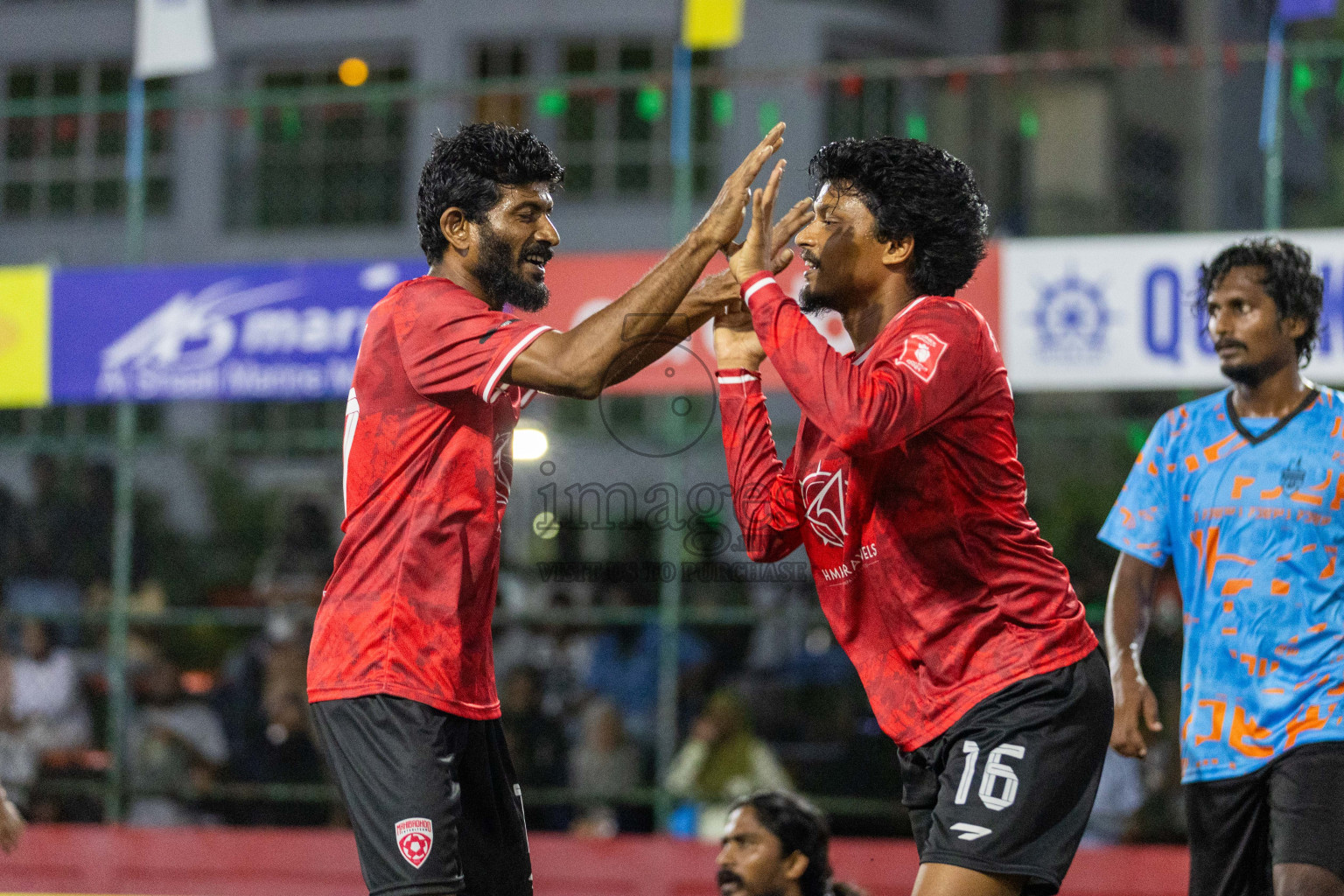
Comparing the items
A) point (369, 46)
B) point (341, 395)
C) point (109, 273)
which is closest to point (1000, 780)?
point (341, 395)

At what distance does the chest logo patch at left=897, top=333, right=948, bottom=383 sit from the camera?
111 inches

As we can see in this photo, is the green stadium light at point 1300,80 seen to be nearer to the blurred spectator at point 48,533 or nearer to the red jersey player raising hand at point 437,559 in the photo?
the red jersey player raising hand at point 437,559

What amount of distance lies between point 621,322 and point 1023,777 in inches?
45.3

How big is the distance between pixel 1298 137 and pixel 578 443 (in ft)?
32.6

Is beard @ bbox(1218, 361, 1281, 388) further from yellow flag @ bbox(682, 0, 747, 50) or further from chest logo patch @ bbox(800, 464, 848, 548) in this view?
yellow flag @ bbox(682, 0, 747, 50)

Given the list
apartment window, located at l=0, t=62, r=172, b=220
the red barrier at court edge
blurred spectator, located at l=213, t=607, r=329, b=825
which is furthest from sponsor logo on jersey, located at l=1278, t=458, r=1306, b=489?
apartment window, located at l=0, t=62, r=172, b=220

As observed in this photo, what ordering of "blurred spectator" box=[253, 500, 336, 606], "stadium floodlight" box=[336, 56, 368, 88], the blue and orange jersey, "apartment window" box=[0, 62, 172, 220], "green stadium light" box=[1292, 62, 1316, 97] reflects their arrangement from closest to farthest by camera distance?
the blue and orange jersey < "green stadium light" box=[1292, 62, 1316, 97] < "blurred spectator" box=[253, 500, 336, 606] < "apartment window" box=[0, 62, 172, 220] < "stadium floodlight" box=[336, 56, 368, 88]

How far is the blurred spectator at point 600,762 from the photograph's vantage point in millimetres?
7883

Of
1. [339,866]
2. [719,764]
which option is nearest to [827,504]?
[339,866]

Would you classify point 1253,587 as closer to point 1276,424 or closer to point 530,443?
point 1276,424

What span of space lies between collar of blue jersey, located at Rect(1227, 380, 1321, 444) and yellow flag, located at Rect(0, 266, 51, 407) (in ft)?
19.3

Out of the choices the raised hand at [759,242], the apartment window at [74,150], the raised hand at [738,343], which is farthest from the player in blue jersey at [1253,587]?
the apartment window at [74,150]

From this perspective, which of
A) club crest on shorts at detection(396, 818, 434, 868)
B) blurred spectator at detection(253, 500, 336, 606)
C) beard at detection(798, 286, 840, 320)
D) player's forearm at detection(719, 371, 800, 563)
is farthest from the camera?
blurred spectator at detection(253, 500, 336, 606)

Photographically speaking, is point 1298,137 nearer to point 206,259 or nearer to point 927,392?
point 206,259
